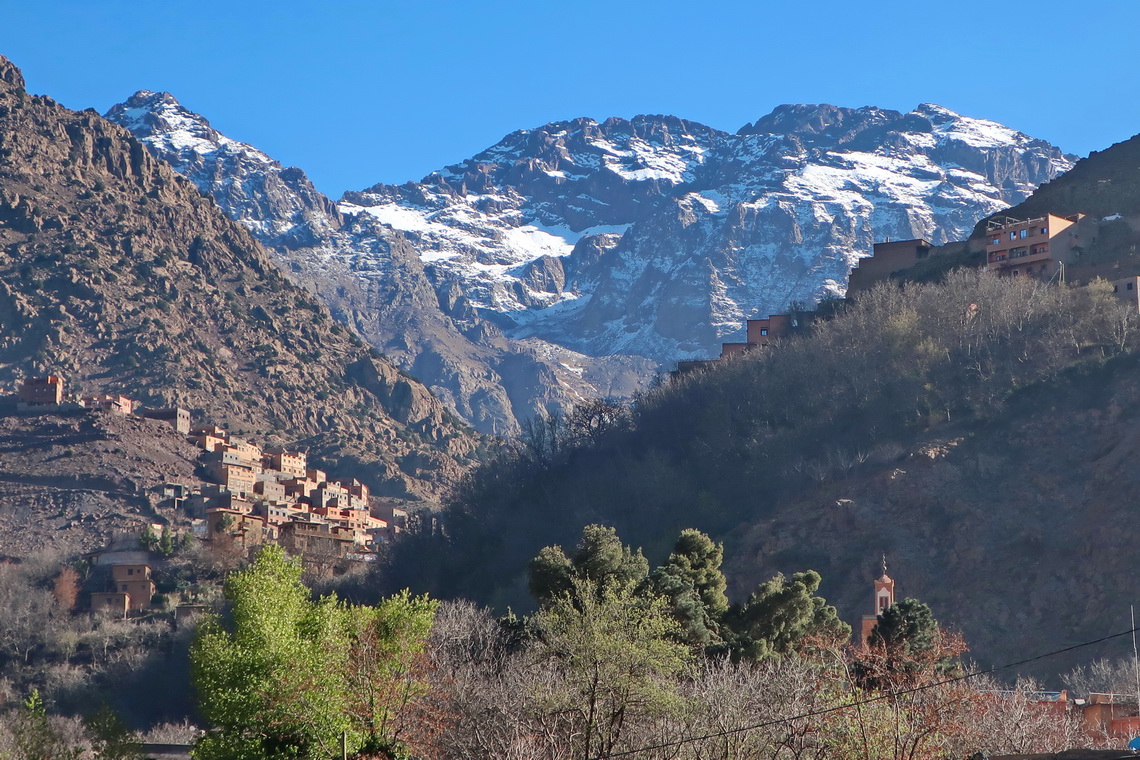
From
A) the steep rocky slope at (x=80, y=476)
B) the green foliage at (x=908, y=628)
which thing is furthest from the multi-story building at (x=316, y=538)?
the green foliage at (x=908, y=628)

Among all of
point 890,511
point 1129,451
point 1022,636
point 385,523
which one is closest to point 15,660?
point 385,523

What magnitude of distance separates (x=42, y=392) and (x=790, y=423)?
201 feet

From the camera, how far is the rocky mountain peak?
16131cm

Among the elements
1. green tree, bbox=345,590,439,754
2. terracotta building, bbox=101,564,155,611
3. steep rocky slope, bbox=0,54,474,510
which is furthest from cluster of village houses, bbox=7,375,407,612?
green tree, bbox=345,590,439,754

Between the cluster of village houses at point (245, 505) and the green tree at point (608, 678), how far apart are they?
61246mm

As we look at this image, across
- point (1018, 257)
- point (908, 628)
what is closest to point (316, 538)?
point (1018, 257)

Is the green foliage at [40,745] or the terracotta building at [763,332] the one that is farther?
the terracotta building at [763,332]

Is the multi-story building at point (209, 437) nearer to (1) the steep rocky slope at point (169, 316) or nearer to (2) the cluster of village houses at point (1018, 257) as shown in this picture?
(1) the steep rocky slope at point (169, 316)

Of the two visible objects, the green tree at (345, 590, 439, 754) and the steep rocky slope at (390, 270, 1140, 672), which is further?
the steep rocky slope at (390, 270, 1140, 672)

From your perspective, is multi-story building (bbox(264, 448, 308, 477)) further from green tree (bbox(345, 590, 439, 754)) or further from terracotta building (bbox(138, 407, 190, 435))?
green tree (bbox(345, 590, 439, 754))

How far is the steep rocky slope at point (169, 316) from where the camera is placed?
A: 136375 mm

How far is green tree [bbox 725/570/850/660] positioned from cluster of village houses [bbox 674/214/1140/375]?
4013 cm

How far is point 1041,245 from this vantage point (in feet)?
295

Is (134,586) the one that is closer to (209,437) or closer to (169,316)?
(209,437)
